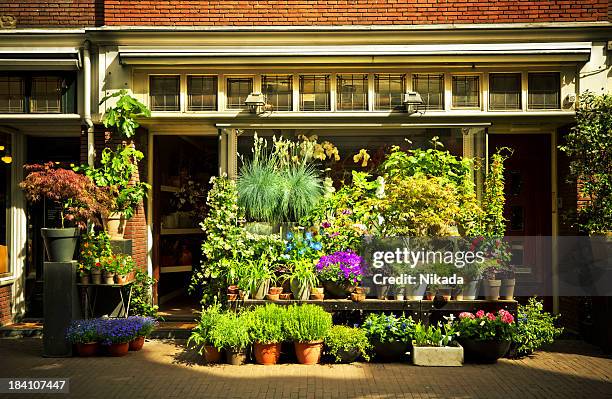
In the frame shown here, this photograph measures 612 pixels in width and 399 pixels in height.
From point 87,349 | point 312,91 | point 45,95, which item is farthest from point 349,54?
point 87,349

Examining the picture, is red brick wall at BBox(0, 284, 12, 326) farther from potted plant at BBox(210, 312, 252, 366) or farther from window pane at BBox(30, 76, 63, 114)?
potted plant at BBox(210, 312, 252, 366)

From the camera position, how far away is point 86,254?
878cm

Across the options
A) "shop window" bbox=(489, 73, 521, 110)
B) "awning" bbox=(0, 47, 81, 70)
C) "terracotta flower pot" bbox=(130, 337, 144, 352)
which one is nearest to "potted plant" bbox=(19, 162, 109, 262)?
"terracotta flower pot" bbox=(130, 337, 144, 352)

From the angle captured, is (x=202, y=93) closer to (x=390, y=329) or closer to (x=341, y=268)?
(x=341, y=268)

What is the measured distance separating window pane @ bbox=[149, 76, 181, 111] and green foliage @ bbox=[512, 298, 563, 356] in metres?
6.02

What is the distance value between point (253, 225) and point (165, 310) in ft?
9.07

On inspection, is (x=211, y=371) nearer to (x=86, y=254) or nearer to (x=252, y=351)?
(x=252, y=351)

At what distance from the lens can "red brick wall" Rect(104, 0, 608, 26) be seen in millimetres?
9602

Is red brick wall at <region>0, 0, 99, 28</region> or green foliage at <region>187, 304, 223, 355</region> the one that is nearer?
green foliage at <region>187, 304, 223, 355</region>

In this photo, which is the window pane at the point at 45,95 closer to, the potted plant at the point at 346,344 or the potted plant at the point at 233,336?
the potted plant at the point at 233,336

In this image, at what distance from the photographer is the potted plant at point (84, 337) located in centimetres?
824

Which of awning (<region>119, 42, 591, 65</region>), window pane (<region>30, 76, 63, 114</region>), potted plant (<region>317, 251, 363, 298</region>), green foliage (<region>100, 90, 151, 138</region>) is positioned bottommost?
potted plant (<region>317, 251, 363, 298</region>)

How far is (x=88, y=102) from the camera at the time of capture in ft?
31.4

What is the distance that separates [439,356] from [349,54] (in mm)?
4595
